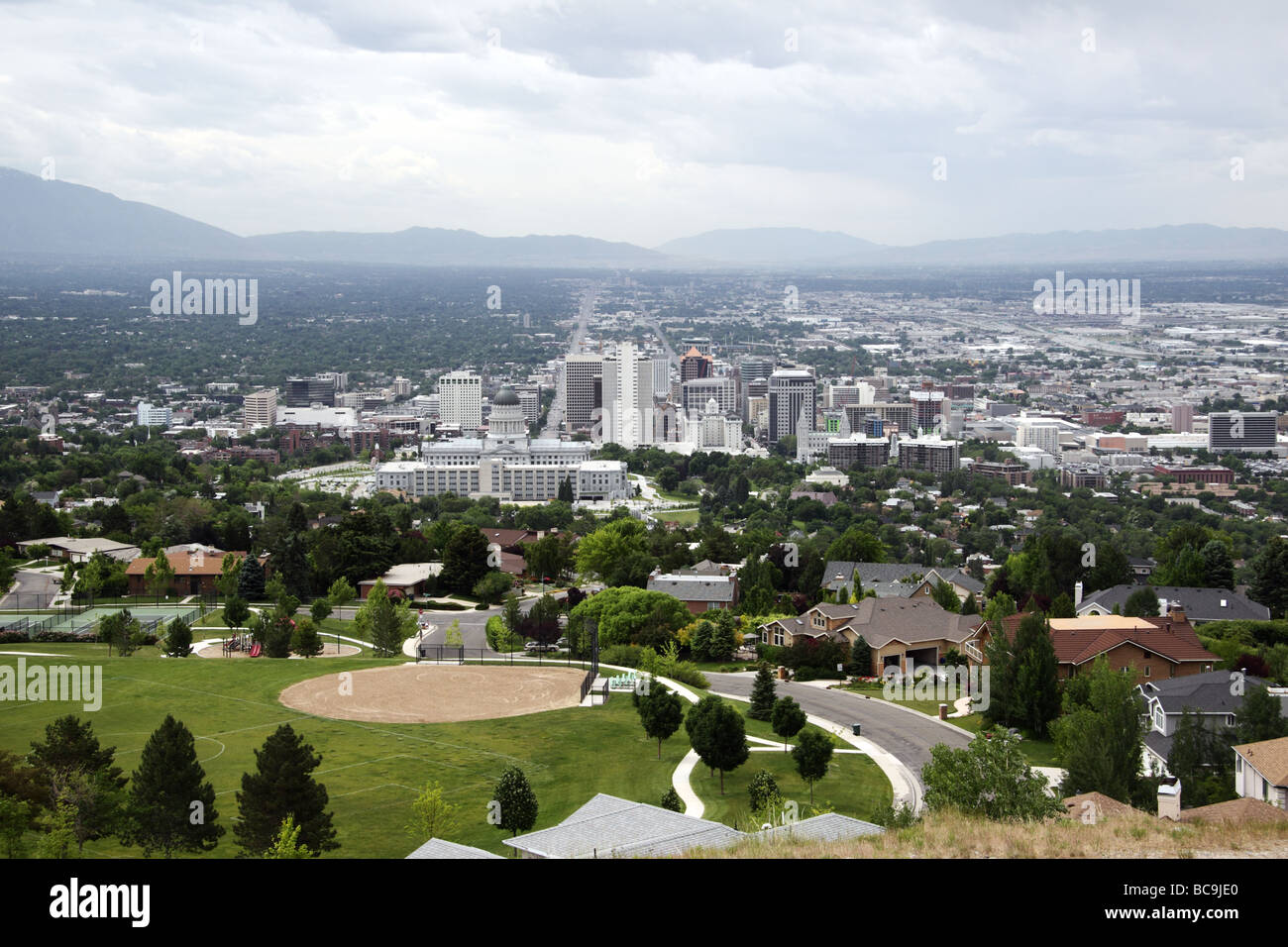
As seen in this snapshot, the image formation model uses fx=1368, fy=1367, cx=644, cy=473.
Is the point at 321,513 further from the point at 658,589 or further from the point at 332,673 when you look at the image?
the point at 332,673

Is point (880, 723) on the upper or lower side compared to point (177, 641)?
lower

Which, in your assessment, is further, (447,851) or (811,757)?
(811,757)

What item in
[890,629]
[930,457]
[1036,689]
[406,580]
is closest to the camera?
[1036,689]

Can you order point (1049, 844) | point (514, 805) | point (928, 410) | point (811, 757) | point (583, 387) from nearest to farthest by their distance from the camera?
point (1049, 844)
point (514, 805)
point (811, 757)
point (928, 410)
point (583, 387)

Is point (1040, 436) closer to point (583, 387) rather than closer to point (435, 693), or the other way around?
point (583, 387)

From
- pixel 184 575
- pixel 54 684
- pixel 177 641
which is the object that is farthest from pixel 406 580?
pixel 54 684

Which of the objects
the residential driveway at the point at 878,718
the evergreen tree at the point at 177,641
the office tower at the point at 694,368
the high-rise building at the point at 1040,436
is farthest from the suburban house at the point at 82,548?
the office tower at the point at 694,368

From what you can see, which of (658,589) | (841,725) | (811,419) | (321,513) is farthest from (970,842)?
(811,419)
